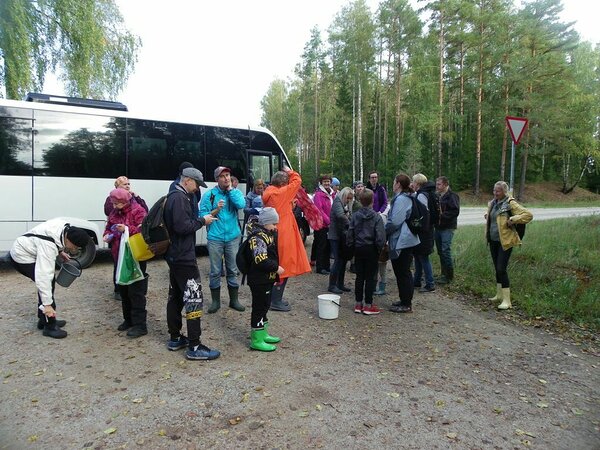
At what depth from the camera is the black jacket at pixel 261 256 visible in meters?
4.47

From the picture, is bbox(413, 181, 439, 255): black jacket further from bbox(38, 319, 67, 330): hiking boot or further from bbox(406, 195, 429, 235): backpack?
bbox(38, 319, 67, 330): hiking boot

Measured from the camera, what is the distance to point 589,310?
604 centimetres

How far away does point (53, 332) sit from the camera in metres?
5.03

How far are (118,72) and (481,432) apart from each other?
19418 mm

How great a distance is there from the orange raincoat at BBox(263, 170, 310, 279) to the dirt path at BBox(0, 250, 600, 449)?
803 millimetres

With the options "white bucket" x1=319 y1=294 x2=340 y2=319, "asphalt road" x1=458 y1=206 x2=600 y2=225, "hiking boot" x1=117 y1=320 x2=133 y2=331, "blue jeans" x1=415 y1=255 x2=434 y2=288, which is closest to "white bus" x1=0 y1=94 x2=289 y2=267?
"hiking boot" x1=117 y1=320 x2=133 y2=331

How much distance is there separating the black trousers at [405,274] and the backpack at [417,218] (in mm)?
335

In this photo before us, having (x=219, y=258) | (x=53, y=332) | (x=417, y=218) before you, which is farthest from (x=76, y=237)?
(x=417, y=218)

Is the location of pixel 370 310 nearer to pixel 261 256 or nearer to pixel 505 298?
pixel 505 298

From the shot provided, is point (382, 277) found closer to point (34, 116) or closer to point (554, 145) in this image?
point (34, 116)

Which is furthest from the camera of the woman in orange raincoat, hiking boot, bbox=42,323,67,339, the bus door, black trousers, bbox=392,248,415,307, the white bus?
the bus door

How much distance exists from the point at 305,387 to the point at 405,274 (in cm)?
287

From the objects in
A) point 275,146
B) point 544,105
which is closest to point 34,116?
point 275,146

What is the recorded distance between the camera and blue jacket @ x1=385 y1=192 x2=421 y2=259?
6.17 m
